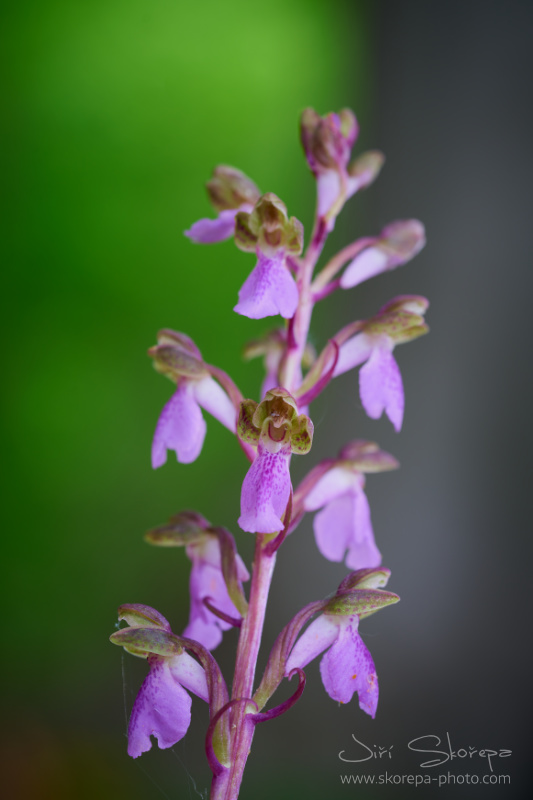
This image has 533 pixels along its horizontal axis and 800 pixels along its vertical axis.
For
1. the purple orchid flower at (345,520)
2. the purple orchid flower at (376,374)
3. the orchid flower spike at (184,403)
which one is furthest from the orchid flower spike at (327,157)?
the purple orchid flower at (345,520)

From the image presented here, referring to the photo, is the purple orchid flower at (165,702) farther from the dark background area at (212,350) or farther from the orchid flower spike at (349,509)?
the dark background area at (212,350)

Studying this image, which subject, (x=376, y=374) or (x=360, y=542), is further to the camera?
(x=360, y=542)

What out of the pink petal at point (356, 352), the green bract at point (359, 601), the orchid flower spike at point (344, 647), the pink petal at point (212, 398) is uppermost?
the pink petal at point (356, 352)

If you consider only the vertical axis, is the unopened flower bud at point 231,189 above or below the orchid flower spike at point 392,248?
above

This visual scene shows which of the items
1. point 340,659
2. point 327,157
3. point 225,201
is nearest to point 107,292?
point 225,201

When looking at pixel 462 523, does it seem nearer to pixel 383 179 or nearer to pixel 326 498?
pixel 383 179

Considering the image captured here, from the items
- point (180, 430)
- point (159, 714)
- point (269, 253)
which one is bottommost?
point (159, 714)

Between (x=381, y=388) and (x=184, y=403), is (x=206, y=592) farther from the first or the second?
(x=381, y=388)
